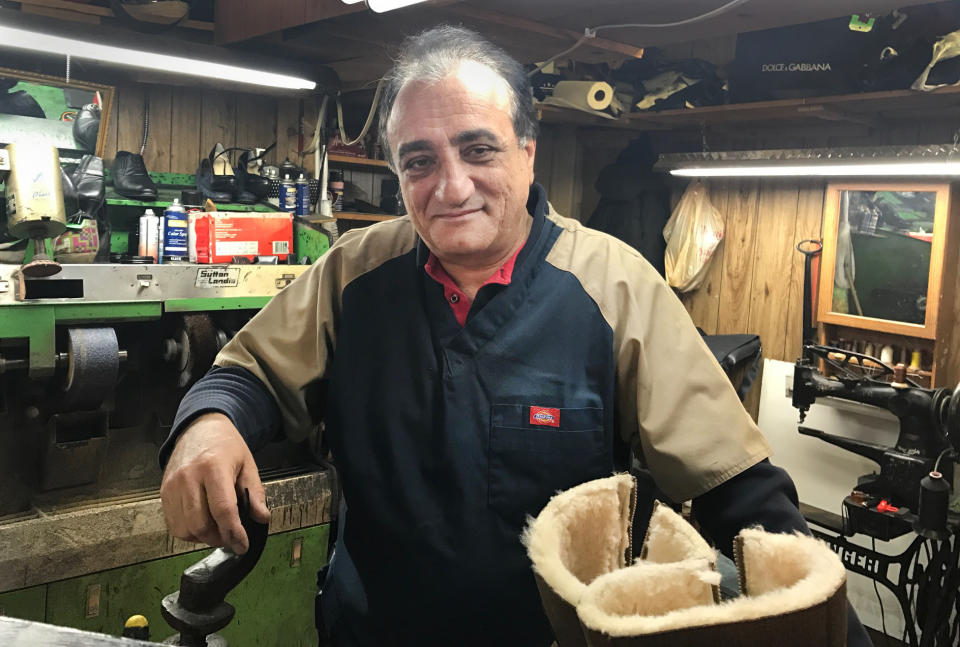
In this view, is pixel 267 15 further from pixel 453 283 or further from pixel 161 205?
pixel 453 283

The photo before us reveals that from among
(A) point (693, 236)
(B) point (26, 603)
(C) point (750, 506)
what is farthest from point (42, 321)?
(A) point (693, 236)

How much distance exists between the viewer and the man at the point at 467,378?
1.25 m

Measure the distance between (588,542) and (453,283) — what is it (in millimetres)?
826

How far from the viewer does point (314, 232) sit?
9.79 ft

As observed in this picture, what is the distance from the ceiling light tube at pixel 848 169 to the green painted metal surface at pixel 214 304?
243 cm

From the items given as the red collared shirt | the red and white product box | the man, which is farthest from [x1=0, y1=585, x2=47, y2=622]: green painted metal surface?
the red collared shirt

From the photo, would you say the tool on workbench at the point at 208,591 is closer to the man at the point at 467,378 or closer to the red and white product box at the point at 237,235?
the man at the point at 467,378

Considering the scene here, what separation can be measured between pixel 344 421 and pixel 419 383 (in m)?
0.15

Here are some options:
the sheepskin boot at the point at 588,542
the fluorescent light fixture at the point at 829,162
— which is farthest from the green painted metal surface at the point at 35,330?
the fluorescent light fixture at the point at 829,162

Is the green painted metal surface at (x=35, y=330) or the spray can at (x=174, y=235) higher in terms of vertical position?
the spray can at (x=174, y=235)

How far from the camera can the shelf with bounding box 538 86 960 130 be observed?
3227 millimetres

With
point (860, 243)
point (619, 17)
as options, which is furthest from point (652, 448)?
point (860, 243)

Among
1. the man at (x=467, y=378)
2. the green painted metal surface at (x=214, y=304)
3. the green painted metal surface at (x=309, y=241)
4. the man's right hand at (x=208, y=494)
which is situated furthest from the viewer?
the green painted metal surface at (x=309, y=241)

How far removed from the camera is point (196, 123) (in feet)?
10.8
